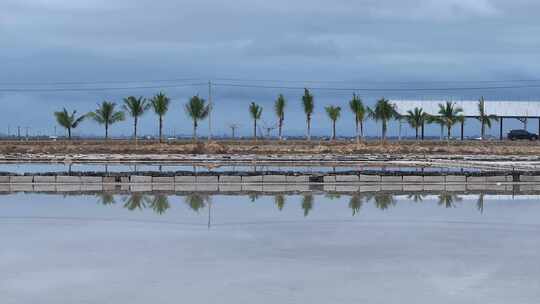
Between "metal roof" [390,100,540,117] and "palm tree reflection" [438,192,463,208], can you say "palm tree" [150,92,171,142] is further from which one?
"palm tree reflection" [438,192,463,208]

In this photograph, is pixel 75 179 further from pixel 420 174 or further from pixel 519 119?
→ pixel 519 119

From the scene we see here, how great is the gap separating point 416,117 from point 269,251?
57533mm

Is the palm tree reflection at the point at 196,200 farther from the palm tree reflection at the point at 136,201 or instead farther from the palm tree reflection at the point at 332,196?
the palm tree reflection at the point at 332,196

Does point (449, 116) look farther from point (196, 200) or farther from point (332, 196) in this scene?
point (196, 200)

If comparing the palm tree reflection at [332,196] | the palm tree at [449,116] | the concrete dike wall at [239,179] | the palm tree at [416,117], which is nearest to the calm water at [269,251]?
the palm tree reflection at [332,196]

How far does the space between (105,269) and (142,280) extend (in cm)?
92

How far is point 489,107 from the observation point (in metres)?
71.3

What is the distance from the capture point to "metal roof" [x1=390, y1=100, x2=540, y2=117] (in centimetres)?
6988

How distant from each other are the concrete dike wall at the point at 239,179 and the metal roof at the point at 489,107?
4516cm

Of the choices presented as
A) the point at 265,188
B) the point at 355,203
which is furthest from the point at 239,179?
→ the point at 355,203

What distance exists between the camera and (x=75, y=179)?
2439 centimetres

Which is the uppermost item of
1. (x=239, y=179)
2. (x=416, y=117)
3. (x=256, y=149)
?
(x=416, y=117)

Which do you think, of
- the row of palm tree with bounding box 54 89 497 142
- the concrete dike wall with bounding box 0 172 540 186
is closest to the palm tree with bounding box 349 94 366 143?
the row of palm tree with bounding box 54 89 497 142

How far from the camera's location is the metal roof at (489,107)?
229 ft
